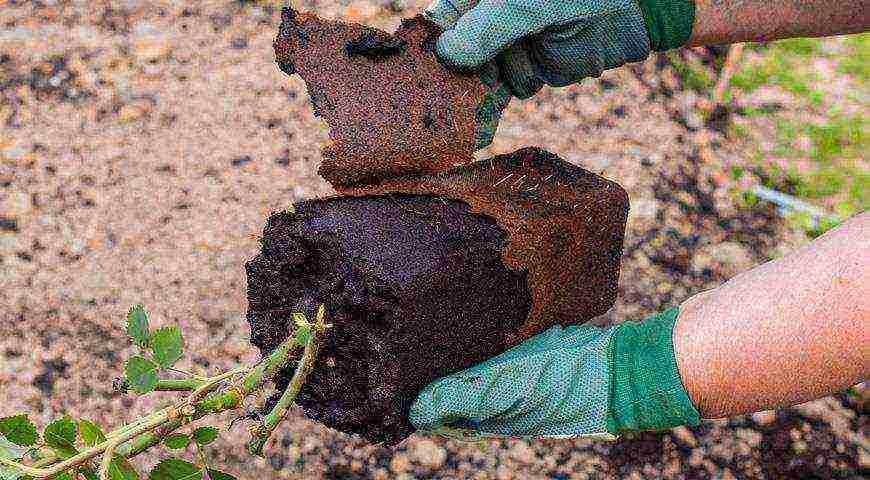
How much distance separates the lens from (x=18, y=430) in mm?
963

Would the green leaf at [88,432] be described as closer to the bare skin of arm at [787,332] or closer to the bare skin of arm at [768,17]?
the bare skin of arm at [787,332]

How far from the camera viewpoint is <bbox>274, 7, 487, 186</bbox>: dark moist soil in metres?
1.31

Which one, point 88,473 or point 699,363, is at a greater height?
point 699,363

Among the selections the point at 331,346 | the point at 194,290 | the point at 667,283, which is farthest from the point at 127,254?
the point at 667,283

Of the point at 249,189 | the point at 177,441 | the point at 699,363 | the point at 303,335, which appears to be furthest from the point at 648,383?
the point at 249,189

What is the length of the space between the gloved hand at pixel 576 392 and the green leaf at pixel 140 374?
379 millimetres

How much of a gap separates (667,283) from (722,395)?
109 cm

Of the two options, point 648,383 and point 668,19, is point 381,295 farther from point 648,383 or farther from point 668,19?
point 668,19

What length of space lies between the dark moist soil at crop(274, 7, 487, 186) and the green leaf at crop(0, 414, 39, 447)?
1.79 ft

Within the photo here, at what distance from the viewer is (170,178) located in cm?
212

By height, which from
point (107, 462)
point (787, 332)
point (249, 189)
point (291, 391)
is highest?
point (787, 332)

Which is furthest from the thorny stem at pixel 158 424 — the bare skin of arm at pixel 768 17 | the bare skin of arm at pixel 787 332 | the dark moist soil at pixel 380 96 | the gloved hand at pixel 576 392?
the bare skin of arm at pixel 768 17

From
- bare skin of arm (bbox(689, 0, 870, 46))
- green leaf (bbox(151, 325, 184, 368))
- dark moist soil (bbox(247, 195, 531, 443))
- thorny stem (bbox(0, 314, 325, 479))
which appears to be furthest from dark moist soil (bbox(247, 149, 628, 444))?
bare skin of arm (bbox(689, 0, 870, 46))

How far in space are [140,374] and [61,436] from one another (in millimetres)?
116
